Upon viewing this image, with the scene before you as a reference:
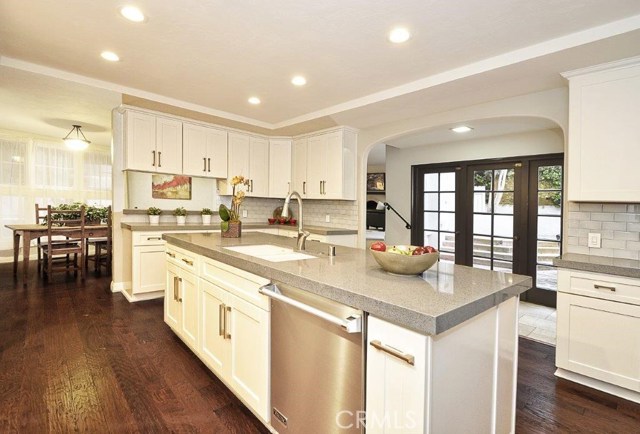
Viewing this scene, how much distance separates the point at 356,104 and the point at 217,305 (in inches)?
108

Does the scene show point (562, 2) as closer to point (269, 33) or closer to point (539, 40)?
point (539, 40)

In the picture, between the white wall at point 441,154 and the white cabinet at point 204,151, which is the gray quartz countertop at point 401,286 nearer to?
the white cabinet at point 204,151

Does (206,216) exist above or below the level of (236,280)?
above

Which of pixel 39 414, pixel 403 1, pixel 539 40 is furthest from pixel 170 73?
pixel 539 40

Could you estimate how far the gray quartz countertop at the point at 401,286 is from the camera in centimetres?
105

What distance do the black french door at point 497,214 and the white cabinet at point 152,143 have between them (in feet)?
12.3

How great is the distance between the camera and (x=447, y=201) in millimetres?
5324

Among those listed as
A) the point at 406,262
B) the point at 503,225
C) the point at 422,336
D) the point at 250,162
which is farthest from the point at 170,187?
the point at 503,225

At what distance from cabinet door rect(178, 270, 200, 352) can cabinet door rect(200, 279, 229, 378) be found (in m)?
0.11

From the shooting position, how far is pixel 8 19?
92.0 inches

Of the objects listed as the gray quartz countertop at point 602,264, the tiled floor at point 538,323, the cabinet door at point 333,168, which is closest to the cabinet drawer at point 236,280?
the gray quartz countertop at point 602,264

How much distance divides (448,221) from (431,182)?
27.5 inches

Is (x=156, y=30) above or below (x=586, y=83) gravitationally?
above

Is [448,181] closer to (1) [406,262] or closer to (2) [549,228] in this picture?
(2) [549,228]
